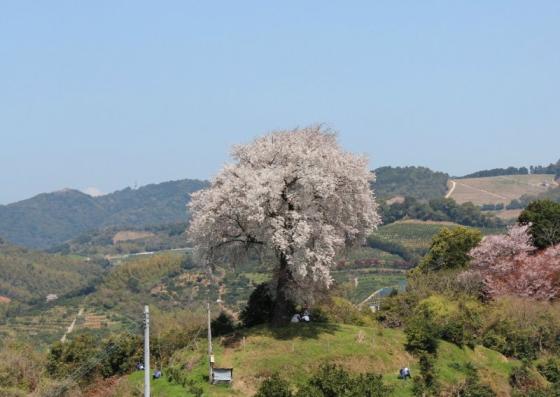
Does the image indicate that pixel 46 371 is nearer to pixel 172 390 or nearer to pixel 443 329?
pixel 172 390

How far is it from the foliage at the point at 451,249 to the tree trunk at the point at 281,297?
27.2 m

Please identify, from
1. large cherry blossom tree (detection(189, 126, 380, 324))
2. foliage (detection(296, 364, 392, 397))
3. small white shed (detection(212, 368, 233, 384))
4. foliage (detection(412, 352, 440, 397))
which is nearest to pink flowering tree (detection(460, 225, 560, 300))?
large cherry blossom tree (detection(189, 126, 380, 324))

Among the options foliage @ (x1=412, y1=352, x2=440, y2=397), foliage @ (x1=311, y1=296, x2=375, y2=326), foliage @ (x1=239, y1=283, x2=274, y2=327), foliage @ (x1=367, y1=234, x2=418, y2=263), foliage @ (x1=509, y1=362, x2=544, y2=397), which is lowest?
foliage @ (x1=509, y1=362, x2=544, y2=397)

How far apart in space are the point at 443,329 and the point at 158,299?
374ft

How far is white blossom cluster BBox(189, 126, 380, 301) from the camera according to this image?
36.1m

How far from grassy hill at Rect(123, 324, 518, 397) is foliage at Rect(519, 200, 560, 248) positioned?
69.8 ft

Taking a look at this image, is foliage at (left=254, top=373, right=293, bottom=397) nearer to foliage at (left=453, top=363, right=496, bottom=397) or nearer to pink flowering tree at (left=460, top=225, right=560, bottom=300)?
foliage at (left=453, top=363, right=496, bottom=397)

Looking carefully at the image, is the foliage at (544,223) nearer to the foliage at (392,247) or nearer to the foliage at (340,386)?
the foliage at (340,386)

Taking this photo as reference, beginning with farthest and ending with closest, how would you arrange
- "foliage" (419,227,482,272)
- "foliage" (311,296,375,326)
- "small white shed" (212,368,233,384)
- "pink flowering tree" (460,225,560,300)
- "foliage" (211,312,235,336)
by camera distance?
"foliage" (419,227,482,272) < "pink flowering tree" (460,225,560,300) < "foliage" (311,296,375,326) < "foliage" (211,312,235,336) < "small white shed" (212,368,233,384)

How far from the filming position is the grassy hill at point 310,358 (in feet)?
110

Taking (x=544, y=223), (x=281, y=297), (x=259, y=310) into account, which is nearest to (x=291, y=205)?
(x=281, y=297)

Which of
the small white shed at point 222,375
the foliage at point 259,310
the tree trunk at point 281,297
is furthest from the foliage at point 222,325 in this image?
the small white shed at point 222,375

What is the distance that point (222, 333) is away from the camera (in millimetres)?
40719

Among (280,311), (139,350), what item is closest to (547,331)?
(280,311)
